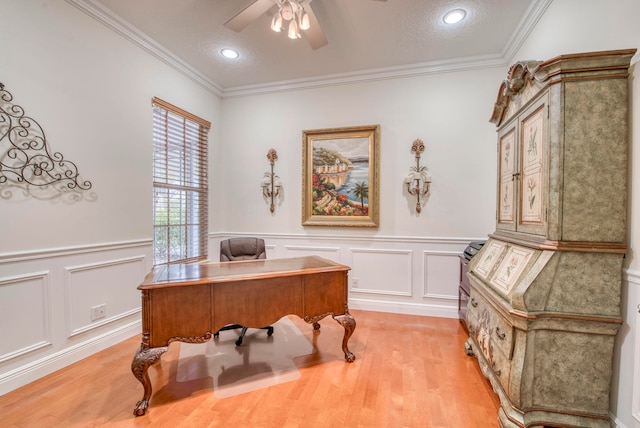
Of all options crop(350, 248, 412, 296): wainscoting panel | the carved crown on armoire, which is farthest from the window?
the carved crown on armoire

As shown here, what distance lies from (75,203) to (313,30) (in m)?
2.47

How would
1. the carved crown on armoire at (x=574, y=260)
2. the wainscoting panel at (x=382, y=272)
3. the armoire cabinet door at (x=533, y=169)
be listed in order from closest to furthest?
the carved crown on armoire at (x=574, y=260) < the armoire cabinet door at (x=533, y=169) < the wainscoting panel at (x=382, y=272)

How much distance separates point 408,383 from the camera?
210 cm

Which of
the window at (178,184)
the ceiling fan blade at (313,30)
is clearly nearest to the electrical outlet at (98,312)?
the window at (178,184)

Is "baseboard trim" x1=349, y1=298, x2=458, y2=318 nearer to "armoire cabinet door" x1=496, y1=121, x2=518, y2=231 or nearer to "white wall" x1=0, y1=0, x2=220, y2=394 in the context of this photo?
"armoire cabinet door" x1=496, y1=121, x2=518, y2=231

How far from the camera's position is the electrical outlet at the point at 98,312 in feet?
8.27

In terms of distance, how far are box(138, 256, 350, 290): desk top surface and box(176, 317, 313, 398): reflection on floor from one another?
0.80 meters

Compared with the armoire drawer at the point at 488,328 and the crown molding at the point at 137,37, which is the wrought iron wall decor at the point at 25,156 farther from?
the armoire drawer at the point at 488,328

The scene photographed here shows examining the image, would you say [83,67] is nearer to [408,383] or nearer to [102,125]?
[102,125]

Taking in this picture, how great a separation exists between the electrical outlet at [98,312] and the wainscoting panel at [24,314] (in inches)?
13.2

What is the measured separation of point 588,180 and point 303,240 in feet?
9.76

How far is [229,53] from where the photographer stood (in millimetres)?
3221

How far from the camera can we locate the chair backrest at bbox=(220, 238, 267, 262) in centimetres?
295

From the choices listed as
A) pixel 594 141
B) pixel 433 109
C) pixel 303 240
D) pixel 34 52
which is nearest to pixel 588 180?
pixel 594 141
